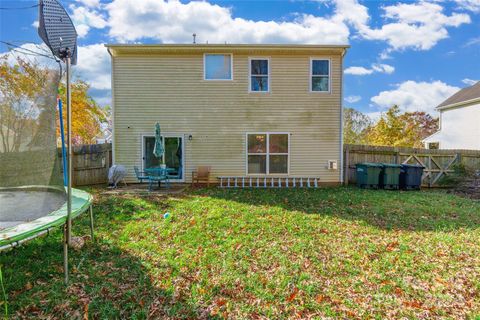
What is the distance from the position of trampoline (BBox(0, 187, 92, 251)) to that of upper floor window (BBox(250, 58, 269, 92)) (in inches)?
317

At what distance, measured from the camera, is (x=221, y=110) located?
9906mm

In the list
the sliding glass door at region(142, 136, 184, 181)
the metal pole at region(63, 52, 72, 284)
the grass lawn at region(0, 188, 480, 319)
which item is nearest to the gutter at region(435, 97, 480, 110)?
the grass lawn at region(0, 188, 480, 319)

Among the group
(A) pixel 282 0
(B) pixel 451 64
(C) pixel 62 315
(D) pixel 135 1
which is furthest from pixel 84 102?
(B) pixel 451 64

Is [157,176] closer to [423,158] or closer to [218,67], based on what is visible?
[218,67]

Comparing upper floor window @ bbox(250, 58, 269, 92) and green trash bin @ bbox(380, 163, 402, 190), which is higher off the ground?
upper floor window @ bbox(250, 58, 269, 92)

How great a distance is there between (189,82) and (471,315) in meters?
9.54

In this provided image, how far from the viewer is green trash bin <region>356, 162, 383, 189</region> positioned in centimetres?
972

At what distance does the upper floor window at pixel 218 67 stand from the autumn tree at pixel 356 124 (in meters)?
13.4

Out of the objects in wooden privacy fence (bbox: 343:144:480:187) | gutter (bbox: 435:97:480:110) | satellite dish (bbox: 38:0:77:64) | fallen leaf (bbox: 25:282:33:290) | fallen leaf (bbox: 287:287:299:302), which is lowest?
fallen leaf (bbox: 287:287:299:302)

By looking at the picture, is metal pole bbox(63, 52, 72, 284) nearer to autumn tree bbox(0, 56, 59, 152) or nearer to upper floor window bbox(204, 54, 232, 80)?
autumn tree bbox(0, 56, 59, 152)

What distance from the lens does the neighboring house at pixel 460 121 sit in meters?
15.7

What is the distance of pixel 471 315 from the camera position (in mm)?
2422

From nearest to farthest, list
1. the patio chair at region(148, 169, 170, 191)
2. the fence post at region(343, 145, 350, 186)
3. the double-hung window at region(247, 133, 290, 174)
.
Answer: the patio chair at region(148, 169, 170, 191)
the double-hung window at region(247, 133, 290, 174)
the fence post at region(343, 145, 350, 186)

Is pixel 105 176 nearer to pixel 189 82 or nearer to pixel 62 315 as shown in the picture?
pixel 189 82
